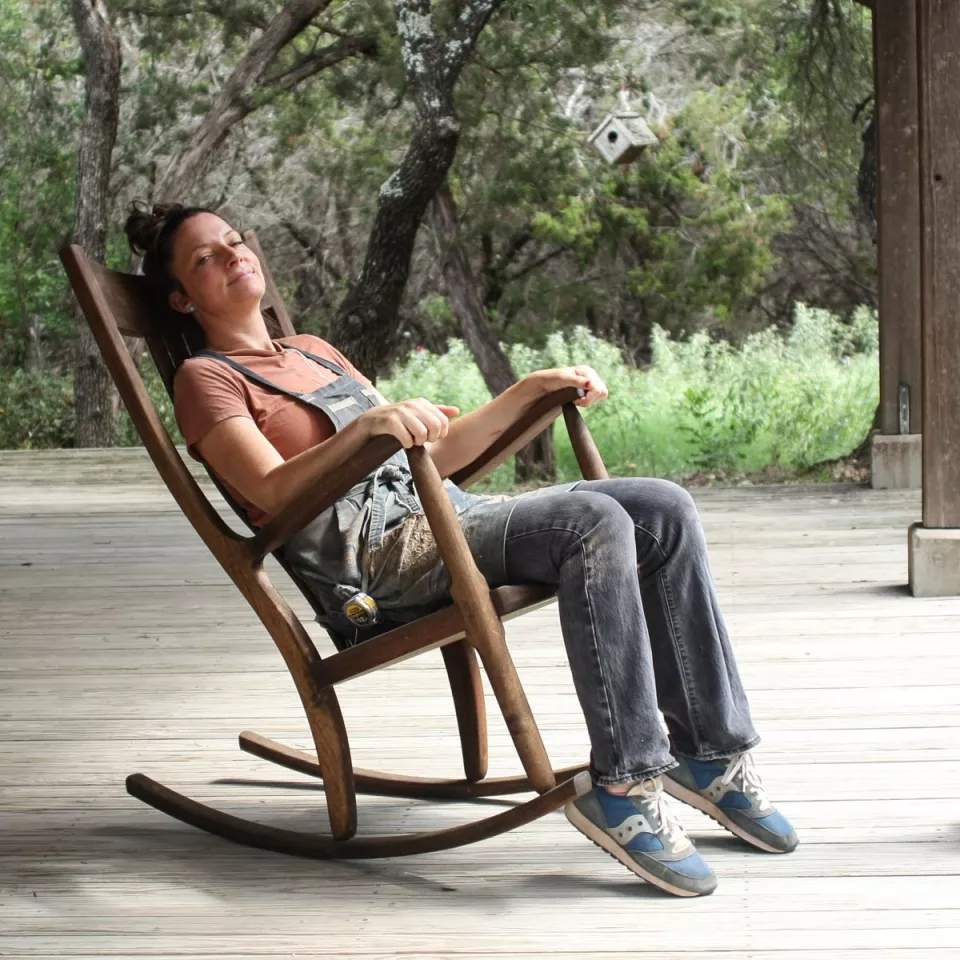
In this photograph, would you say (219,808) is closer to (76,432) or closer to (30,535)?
(30,535)

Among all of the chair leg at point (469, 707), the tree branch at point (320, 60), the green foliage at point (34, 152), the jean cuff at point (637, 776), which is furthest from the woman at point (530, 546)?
the green foliage at point (34, 152)

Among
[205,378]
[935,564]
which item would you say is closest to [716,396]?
[935,564]

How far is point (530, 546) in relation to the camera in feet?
6.40

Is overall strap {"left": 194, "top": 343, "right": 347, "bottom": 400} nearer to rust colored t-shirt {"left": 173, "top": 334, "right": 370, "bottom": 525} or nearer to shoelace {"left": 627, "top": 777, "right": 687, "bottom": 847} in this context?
rust colored t-shirt {"left": 173, "top": 334, "right": 370, "bottom": 525}

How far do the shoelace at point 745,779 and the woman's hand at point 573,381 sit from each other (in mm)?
570

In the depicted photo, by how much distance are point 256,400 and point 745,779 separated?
891mm

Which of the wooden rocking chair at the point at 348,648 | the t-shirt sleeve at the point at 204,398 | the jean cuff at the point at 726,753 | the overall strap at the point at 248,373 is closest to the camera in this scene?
the wooden rocking chair at the point at 348,648

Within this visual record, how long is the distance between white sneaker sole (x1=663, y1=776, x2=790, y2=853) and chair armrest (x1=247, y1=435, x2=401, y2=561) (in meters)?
0.59

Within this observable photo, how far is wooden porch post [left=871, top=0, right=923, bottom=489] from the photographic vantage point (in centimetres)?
581

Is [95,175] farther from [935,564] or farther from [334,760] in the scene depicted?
[334,760]

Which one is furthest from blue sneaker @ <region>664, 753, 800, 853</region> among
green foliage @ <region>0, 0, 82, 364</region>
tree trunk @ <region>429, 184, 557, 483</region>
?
green foliage @ <region>0, 0, 82, 364</region>

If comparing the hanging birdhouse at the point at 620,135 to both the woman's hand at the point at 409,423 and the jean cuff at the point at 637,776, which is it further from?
the jean cuff at the point at 637,776

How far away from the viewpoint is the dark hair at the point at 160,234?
7.56 ft

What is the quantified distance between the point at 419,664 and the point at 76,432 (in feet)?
29.3
